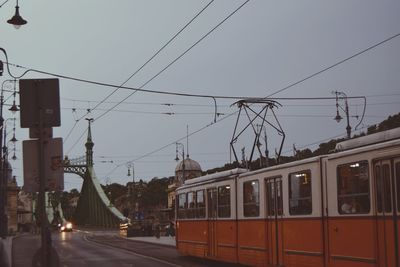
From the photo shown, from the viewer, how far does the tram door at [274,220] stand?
16.6 meters

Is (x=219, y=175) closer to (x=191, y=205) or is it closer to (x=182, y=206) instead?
(x=191, y=205)

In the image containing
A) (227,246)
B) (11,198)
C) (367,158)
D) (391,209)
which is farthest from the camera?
(11,198)

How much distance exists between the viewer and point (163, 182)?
449ft

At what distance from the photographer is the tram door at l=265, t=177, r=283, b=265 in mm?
16562

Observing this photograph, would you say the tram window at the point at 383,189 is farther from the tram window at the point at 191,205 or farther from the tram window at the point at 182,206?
the tram window at the point at 182,206

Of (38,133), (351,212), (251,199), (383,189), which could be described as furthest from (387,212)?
(251,199)

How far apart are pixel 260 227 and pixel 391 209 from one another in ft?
21.9

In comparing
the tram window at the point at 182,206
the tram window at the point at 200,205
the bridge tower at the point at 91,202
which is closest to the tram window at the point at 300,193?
the tram window at the point at 200,205

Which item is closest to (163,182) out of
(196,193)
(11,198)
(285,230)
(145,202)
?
(145,202)

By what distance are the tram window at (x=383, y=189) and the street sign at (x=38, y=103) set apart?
20.4 ft

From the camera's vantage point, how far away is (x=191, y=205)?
25062 mm

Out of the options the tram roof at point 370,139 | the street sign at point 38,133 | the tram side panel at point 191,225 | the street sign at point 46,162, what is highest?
the tram roof at point 370,139

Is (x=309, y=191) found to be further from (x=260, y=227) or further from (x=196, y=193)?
(x=196, y=193)

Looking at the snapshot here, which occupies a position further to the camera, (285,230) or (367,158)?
(285,230)
